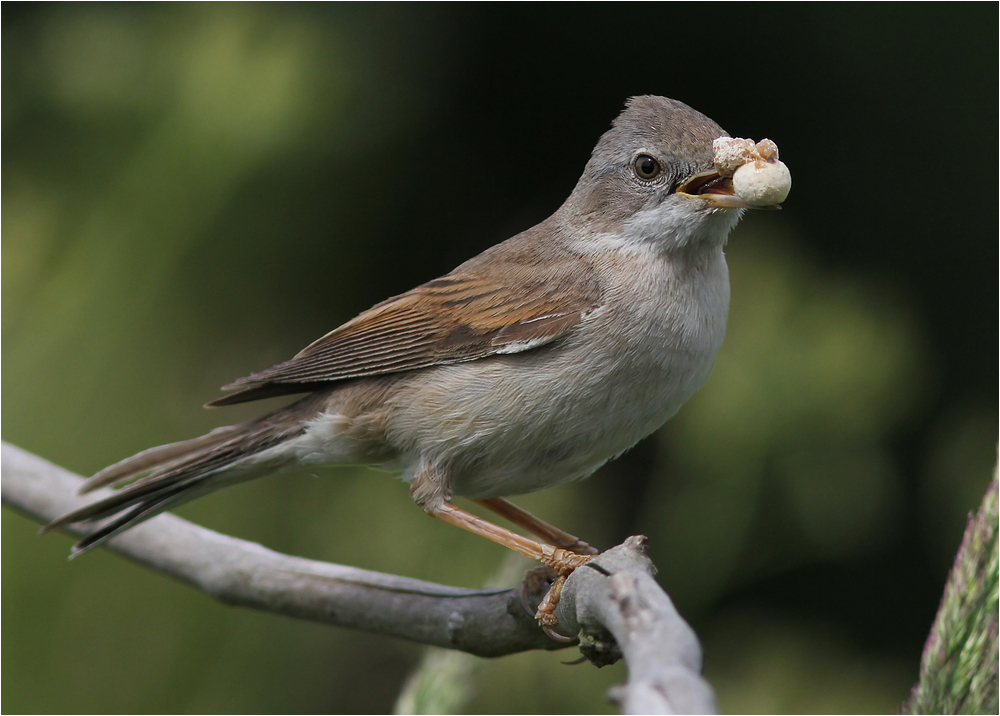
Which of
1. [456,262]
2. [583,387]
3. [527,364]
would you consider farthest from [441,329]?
[456,262]

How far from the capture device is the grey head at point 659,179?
205 centimetres

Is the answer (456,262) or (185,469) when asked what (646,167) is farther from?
(456,262)

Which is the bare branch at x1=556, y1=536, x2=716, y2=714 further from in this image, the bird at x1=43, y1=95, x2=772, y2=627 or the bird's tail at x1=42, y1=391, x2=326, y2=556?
the bird's tail at x1=42, y1=391, x2=326, y2=556

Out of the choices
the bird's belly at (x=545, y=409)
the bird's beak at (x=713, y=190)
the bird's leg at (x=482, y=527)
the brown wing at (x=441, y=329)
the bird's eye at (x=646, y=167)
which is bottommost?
the bird's leg at (x=482, y=527)

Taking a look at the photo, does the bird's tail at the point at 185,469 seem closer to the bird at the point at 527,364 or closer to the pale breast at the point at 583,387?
the bird at the point at 527,364

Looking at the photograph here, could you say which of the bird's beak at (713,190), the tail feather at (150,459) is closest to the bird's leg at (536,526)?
the tail feather at (150,459)

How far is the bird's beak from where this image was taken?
6.37 feet

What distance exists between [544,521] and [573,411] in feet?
1.77

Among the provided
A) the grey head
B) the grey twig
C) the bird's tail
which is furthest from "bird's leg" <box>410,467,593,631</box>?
the grey head

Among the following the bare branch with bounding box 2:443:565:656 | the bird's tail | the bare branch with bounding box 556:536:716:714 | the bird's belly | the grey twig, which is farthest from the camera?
the bird's tail

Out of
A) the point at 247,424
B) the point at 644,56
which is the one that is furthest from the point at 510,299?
the point at 644,56

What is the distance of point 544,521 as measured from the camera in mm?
2463

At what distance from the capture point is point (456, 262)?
3.95 metres

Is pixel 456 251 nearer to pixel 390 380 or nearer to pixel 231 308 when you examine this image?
pixel 231 308
